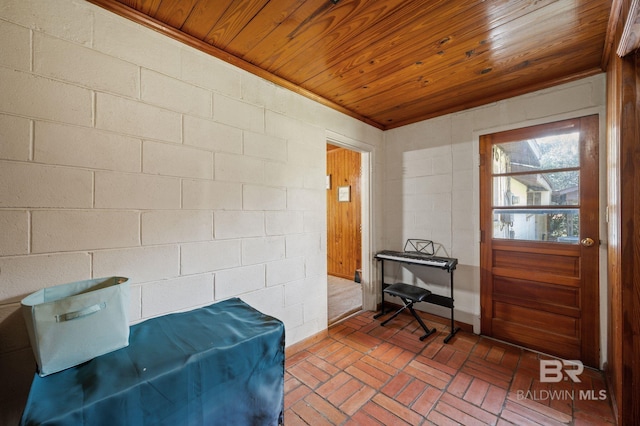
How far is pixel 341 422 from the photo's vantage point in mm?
1587

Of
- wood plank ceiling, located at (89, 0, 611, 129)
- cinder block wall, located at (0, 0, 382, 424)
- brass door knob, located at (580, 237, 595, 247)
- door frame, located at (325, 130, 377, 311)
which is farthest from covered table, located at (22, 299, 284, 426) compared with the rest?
brass door knob, located at (580, 237, 595, 247)

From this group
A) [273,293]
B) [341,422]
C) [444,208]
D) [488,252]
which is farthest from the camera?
[444,208]

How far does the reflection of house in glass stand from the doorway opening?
221cm

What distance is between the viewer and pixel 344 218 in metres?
4.88

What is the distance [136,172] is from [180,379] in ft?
3.79

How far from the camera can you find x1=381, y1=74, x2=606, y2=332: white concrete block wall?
7.41 feet

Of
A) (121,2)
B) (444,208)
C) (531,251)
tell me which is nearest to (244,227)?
(121,2)

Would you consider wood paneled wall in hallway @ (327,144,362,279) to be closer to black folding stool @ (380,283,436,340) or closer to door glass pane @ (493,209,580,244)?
black folding stool @ (380,283,436,340)

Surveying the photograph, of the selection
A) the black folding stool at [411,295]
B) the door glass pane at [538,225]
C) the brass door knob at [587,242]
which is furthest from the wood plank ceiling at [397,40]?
the black folding stool at [411,295]

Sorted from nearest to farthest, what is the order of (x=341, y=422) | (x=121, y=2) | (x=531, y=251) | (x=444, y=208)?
(x=121, y=2) → (x=341, y=422) → (x=531, y=251) → (x=444, y=208)

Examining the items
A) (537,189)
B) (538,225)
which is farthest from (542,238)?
(537,189)

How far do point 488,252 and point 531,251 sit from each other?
1.12ft

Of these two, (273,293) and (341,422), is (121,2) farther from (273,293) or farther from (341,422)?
(341,422)

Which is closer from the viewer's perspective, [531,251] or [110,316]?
[110,316]
